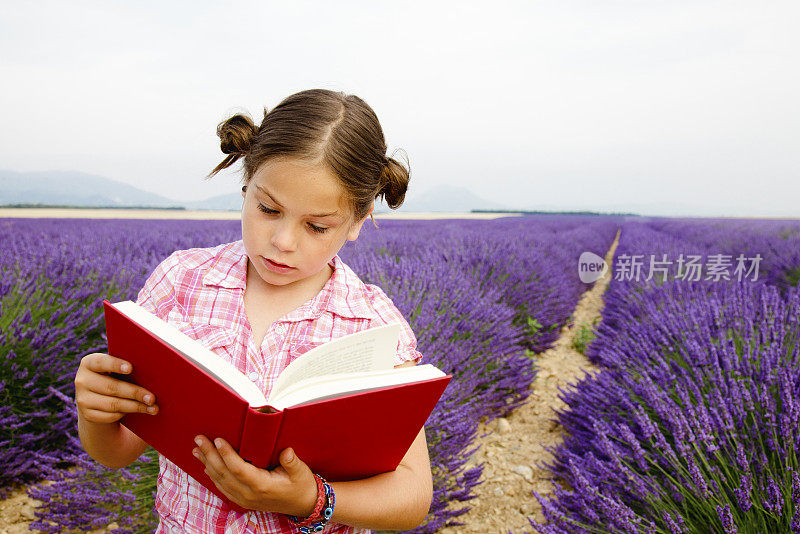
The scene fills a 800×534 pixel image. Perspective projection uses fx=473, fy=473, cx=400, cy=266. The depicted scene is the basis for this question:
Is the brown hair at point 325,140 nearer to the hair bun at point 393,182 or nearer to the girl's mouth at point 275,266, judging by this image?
the hair bun at point 393,182

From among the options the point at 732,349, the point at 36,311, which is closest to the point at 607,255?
the point at 732,349

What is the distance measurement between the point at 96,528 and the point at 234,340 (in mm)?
1214

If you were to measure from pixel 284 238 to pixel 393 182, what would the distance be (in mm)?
337

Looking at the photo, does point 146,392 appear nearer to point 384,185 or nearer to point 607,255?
point 384,185

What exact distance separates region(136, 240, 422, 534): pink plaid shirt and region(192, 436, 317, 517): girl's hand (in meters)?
0.15

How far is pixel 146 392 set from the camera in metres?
0.65

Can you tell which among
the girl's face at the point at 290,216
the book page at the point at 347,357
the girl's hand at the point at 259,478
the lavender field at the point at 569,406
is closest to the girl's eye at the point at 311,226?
the girl's face at the point at 290,216

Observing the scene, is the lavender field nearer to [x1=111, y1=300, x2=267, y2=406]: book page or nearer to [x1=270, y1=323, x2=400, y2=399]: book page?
[x1=270, y1=323, x2=400, y2=399]: book page

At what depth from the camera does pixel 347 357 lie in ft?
2.24

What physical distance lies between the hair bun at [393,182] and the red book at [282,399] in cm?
42

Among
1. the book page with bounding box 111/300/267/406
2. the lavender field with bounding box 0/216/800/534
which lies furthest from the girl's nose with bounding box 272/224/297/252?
the lavender field with bounding box 0/216/800/534

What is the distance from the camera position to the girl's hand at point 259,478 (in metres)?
0.60

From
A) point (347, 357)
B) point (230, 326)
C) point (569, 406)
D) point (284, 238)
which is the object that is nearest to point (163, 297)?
point (230, 326)

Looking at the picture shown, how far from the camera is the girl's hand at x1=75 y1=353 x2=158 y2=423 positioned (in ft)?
2.14
